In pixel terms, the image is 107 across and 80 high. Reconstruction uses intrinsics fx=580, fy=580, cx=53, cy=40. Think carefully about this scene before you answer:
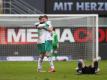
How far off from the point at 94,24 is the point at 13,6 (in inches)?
319

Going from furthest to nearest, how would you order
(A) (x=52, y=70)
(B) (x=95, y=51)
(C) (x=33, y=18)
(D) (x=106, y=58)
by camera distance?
(D) (x=106, y=58) → (C) (x=33, y=18) → (B) (x=95, y=51) → (A) (x=52, y=70)

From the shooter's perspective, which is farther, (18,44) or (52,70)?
(18,44)

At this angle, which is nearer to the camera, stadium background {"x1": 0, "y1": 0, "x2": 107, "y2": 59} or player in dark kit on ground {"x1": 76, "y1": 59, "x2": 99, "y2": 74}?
player in dark kit on ground {"x1": 76, "y1": 59, "x2": 99, "y2": 74}

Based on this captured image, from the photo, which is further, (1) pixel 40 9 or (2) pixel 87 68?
(1) pixel 40 9

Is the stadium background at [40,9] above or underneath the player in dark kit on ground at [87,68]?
above

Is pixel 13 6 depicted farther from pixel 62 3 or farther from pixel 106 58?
pixel 106 58

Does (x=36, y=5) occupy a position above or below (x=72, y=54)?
above

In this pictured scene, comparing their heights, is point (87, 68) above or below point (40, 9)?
below

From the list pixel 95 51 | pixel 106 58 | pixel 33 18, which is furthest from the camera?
pixel 106 58

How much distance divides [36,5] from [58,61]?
594 centimetres

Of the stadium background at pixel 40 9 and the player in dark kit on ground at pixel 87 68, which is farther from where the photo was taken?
the stadium background at pixel 40 9

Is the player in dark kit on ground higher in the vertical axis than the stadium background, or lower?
lower

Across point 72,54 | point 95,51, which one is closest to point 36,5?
point 72,54

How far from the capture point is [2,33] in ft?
81.6
